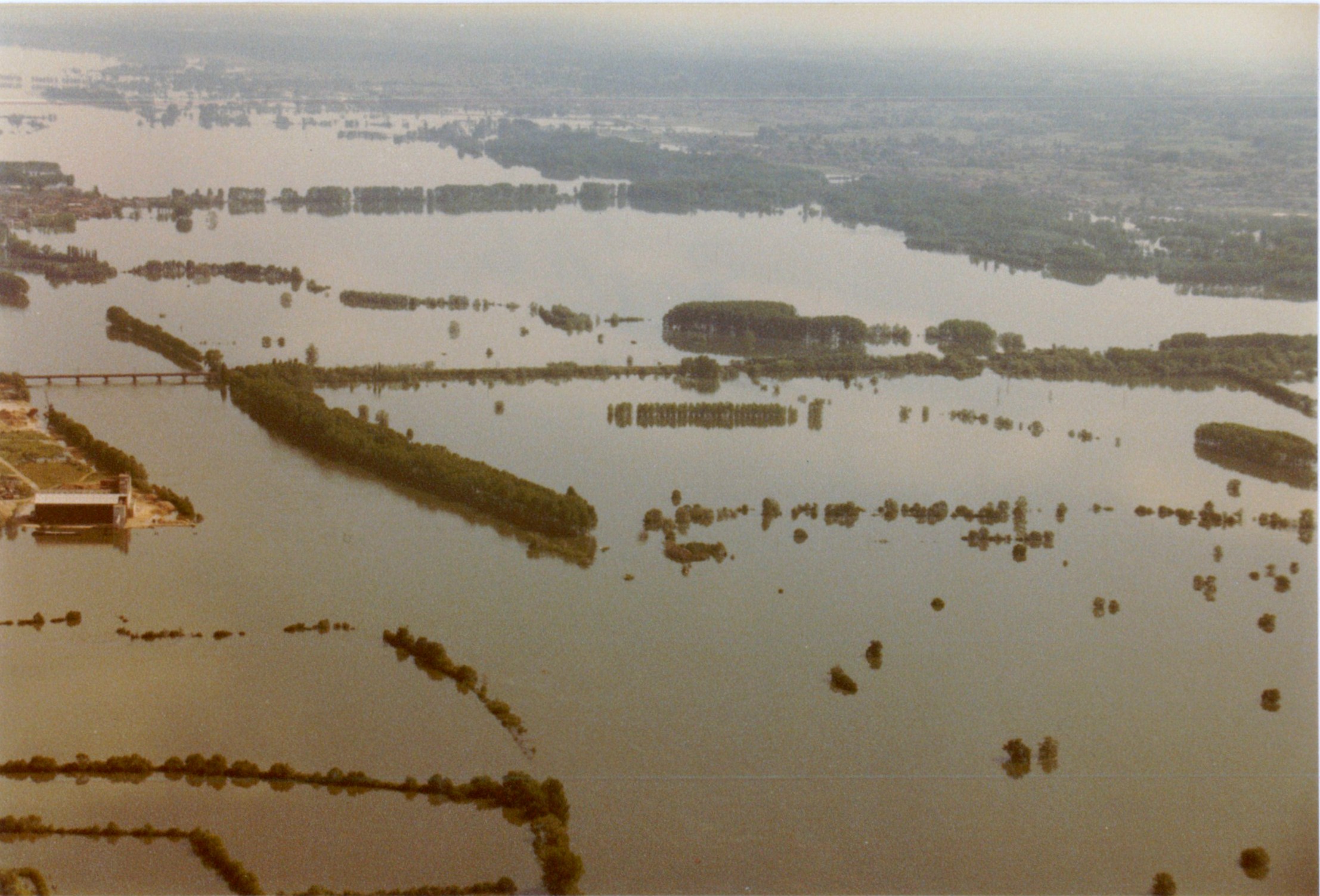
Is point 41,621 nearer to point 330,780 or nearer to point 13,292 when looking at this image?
point 330,780

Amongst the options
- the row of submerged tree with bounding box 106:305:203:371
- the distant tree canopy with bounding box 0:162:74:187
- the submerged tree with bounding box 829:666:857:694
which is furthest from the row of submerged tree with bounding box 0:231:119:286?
the submerged tree with bounding box 829:666:857:694

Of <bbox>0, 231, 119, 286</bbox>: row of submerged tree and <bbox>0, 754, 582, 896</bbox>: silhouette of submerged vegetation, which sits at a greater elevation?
<bbox>0, 231, 119, 286</bbox>: row of submerged tree

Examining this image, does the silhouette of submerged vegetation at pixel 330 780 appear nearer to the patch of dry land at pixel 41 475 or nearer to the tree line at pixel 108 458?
the patch of dry land at pixel 41 475

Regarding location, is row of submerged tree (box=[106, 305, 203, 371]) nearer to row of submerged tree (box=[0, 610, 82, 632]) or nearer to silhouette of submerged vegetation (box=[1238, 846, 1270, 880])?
row of submerged tree (box=[0, 610, 82, 632])

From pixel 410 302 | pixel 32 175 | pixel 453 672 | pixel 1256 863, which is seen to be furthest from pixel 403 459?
pixel 32 175

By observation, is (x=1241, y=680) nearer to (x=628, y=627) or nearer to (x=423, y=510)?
(x=628, y=627)
